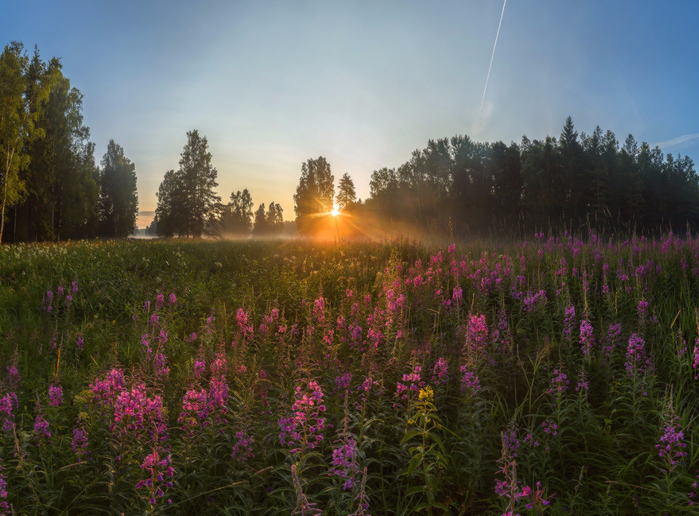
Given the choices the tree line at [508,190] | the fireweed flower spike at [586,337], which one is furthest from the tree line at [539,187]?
the fireweed flower spike at [586,337]

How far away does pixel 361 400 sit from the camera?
10.1 feet

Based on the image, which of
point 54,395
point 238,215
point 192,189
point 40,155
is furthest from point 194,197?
point 238,215

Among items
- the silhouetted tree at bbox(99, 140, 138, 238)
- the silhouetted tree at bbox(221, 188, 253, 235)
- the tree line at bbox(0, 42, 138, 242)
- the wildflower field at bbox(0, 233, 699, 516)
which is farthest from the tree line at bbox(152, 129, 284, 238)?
the silhouetted tree at bbox(221, 188, 253, 235)

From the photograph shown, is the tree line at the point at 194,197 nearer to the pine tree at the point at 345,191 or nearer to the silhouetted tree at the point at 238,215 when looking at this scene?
the pine tree at the point at 345,191

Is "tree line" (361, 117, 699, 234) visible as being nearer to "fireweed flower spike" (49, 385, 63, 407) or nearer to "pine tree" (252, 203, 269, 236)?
"fireweed flower spike" (49, 385, 63, 407)

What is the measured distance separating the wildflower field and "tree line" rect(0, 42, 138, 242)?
21020 millimetres

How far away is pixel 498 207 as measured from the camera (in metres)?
52.5

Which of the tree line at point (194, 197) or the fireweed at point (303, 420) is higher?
the tree line at point (194, 197)

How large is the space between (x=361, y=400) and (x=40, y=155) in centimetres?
3762

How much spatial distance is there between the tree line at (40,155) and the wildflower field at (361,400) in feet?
69.0

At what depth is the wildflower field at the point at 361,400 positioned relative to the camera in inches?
79.3

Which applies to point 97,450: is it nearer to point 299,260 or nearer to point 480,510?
point 480,510

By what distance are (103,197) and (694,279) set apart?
61107 mm

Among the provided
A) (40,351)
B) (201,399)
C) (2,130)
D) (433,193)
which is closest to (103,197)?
(2,130)
